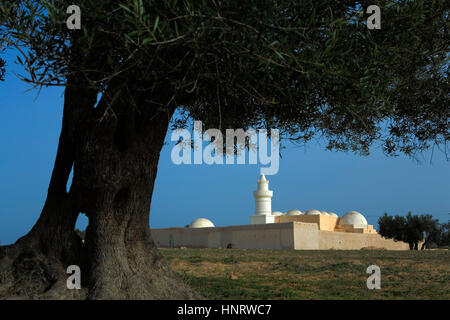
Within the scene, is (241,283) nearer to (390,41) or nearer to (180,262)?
(180,262)

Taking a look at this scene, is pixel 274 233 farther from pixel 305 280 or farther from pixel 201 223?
pixel 305 280

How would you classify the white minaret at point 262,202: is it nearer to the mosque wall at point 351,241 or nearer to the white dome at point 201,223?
the white dome at point 201,223

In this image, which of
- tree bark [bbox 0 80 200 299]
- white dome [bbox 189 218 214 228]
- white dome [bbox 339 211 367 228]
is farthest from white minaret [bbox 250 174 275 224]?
tree bark [bbox 0 80 200 299]

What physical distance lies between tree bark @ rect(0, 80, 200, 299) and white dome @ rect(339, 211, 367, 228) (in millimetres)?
51535

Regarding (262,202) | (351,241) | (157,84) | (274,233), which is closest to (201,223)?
(262,202)

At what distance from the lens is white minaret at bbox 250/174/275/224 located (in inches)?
1998

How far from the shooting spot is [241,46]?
5645 mm

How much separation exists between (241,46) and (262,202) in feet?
152

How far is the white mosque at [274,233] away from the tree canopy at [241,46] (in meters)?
32.9

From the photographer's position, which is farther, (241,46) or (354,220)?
(354,220)

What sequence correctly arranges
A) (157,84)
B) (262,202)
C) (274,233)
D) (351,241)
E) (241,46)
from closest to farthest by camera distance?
(241,46) < (157,84) < (274,233) < (351,241) < (262,202)

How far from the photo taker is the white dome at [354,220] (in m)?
57.4

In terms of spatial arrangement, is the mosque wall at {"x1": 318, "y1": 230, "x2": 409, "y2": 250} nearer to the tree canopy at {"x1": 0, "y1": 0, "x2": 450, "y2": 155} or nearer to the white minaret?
the white minaret

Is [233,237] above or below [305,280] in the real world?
above
